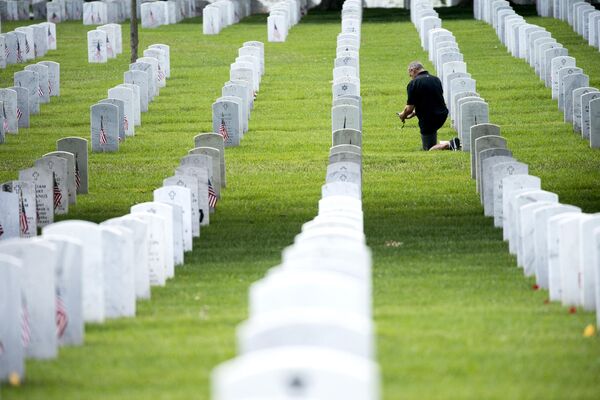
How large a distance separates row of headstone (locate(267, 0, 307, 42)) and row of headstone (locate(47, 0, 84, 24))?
784 cm

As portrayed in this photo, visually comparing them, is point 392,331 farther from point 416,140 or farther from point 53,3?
point 53,3

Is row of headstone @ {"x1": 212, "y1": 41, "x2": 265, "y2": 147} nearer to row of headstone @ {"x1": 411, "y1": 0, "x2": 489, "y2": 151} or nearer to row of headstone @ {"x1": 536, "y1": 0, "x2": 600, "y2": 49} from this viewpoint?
row of headstone @ {"x1": 411, "y1": 0, "x2": 489, "y2": 151}

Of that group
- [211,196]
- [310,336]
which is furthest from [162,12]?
[310,336]

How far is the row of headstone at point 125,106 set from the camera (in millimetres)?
25547

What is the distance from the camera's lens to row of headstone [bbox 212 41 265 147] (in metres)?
26.0

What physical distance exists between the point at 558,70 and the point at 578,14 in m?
13.6

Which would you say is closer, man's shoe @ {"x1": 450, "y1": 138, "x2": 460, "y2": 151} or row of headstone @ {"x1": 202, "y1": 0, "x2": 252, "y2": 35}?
man's shoe @ {"x1": 450, "y1": 138, "x2": 460, "y2": 151}

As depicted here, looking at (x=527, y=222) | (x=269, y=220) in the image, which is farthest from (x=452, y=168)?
(x=527, y=222)

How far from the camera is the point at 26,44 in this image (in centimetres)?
3912

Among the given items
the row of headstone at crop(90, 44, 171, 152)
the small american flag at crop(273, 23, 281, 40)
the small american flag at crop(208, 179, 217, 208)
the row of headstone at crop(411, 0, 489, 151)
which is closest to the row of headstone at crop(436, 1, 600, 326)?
the small american flag at crop(208, 179, 217, 208)

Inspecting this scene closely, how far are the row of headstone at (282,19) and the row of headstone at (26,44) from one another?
6.10 m

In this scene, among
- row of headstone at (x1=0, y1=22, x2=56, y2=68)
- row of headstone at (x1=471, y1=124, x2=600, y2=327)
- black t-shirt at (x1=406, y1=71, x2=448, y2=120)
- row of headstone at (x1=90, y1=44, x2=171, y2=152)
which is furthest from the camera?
row of headstone at (x1=0, y1=22, x2=56, y2=68)

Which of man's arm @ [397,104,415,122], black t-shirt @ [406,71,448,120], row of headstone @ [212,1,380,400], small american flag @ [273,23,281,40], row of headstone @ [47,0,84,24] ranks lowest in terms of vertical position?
row of headstone @ [47,0,84,24]

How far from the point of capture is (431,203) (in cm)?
2055
